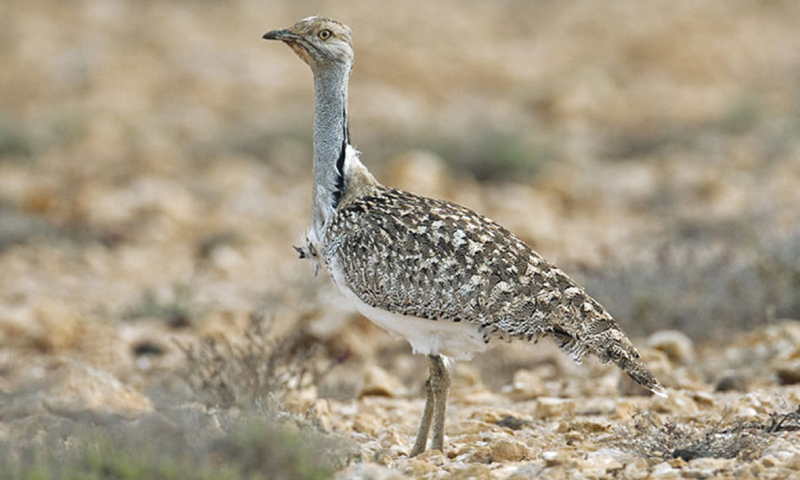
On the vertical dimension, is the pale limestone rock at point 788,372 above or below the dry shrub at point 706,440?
above

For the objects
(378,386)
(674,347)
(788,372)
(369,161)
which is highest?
(369,161)

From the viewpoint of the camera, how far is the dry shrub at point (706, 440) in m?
4.27

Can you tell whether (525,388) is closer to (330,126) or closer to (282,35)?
(330,126)

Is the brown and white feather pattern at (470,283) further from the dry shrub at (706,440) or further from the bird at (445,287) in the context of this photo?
the dry shrub at (706,440)

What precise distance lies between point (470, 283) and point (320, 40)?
142 cm

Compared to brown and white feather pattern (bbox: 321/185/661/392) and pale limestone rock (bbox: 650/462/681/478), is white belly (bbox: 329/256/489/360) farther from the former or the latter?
pale limestone rock (bbox: 650/462/681/478)

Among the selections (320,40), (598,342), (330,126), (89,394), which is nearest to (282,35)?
(320,40)

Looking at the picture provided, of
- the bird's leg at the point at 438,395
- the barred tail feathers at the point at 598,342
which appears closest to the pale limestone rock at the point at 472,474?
the bird's leg at the point at 438,395

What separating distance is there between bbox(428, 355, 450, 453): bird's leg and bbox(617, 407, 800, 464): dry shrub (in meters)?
0.73

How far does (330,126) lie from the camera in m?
5.27

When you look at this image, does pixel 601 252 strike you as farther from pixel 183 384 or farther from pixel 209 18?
pixel 209 18

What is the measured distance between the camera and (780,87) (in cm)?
1608

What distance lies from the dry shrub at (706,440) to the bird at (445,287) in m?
0.23

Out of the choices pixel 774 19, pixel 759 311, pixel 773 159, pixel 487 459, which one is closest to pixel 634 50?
pixel 774 19
